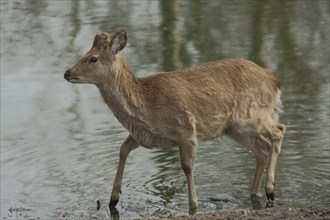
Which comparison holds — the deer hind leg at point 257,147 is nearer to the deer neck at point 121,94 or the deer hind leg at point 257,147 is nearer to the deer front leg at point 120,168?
the deer front leg at point 120,168

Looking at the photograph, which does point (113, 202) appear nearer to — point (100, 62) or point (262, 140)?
point (100, 62)

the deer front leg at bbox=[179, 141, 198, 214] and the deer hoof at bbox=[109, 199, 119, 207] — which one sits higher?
the deer front leg at bbox=[179, 141, 198, 214]

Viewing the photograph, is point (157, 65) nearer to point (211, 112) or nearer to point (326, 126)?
point (326, 126)

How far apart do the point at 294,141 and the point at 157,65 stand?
16.4ft

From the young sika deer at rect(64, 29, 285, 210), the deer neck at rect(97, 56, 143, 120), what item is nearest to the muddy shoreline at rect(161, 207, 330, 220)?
the young sika deer at rect(64, 29, 285, 210)

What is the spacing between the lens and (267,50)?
19.7 meters

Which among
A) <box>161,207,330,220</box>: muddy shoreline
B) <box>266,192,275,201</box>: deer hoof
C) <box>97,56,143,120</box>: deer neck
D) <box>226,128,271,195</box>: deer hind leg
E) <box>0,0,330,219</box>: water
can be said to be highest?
<box>97,56,143,120</box>: deer neck

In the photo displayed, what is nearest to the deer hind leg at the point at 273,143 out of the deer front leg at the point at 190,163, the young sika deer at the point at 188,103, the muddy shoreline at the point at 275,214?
the young sika deer at the point at 188,103

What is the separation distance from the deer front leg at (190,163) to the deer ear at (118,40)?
3.87 feet

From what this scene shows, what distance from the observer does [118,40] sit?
11219 mm

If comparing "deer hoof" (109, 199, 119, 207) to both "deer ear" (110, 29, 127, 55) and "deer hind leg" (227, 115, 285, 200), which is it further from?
"deer ear" (110, 29, 127, 55)

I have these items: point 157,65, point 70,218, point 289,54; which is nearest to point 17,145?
point 70,218

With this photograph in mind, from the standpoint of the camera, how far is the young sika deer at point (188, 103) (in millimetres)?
11266

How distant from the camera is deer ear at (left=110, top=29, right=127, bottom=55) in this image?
36.7 feet
